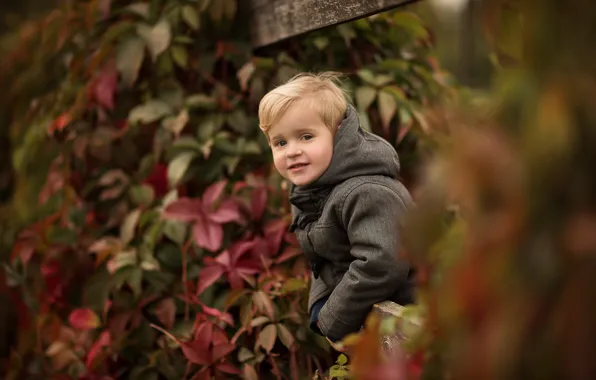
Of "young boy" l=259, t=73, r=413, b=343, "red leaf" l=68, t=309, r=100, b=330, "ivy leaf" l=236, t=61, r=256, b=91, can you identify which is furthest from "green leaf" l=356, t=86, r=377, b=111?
"red leaf" l=68, t=309, r=100, b=330

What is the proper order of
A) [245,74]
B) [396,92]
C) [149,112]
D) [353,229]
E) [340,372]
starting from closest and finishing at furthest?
[340,372] < [353,229] < [396,92] < [245,74] < [149,112]

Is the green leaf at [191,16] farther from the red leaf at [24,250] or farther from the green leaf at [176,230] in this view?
the red leaf at [24,250]

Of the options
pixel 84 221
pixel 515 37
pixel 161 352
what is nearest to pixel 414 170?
pixel 161 352

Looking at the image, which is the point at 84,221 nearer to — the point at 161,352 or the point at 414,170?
the point at 161,352

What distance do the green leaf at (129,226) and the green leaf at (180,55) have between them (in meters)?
0.61

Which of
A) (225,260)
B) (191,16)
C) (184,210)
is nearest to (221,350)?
(225,260)

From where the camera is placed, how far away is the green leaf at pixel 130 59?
290 centimetres

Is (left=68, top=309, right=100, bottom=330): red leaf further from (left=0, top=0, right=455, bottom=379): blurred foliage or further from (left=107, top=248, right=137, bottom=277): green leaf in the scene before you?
(left=107, top=248, right=137, bottom=277): green leaf

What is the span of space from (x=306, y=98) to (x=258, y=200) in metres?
0.73

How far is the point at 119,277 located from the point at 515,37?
1.93 m

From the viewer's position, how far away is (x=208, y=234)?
253 cm

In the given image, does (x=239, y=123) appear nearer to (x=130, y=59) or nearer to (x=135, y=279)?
(x=130, y=59)

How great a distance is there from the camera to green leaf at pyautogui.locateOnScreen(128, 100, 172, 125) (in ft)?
9.42

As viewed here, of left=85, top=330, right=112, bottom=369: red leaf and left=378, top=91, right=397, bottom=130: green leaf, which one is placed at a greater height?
left=378, top=91, right=397, bottom=130: green leaf
